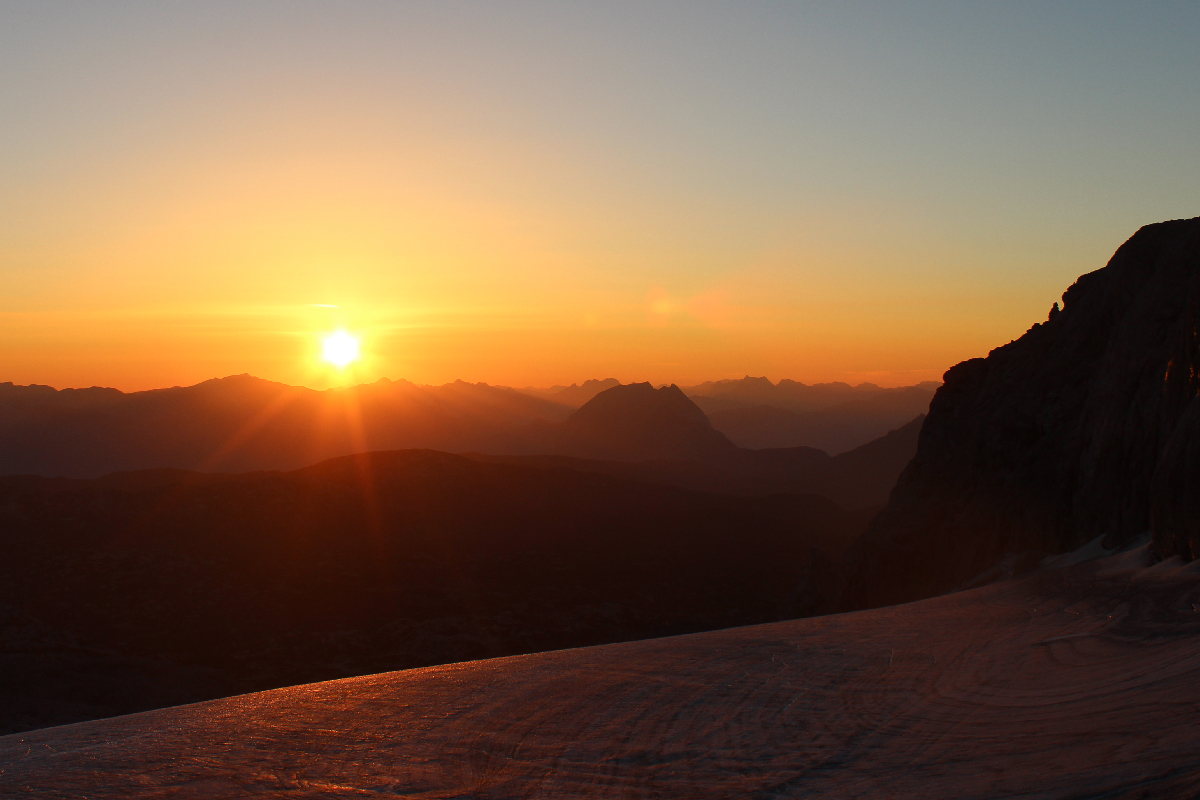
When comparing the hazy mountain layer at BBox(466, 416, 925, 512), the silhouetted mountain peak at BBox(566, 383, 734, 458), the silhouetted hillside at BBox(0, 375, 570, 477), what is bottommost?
the hazy mountain layer at BBox(466, 416, 925, 512)

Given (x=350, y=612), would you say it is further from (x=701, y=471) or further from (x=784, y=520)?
(x=701, y=471)

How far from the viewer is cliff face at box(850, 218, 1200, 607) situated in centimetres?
1540

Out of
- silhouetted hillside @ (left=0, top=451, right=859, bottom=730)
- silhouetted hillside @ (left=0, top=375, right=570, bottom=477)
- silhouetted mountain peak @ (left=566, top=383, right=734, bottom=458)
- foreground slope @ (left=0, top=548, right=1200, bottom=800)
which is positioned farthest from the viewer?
silhouetted mountain peak @ (left=566, top=383, right=734, bottom=458)

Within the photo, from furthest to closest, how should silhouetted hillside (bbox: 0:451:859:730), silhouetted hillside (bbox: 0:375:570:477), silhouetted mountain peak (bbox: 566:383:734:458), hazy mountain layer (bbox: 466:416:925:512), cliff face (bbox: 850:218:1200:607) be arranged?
silhouetted mountain peak (bbox: 566:383:734:458) < silhouetted hillside (bbox: 0:375:570:477) < hazy mountain layer (bbox: 466:416:925:512) < silhouetted hillside (bbox: 0:451:859:730) < cliff face (bbox: 850:218:1200:607)

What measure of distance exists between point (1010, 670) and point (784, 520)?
45.7 m

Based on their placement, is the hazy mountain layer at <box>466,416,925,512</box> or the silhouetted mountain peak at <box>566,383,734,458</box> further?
the silhouetted mountain peak at <box>566,383,734,458</box>

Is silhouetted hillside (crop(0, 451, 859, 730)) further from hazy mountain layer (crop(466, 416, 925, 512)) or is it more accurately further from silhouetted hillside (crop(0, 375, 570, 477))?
silhouetted hillside (crop(0, 375, 570, 477))

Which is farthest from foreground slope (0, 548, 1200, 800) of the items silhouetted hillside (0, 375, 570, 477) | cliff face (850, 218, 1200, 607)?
silhouetted hillside (0, 375, 570, 477)

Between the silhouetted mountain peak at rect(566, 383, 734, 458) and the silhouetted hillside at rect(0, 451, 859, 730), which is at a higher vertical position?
the silhouetted mountain peak at rect(566, 383, 734, 458)

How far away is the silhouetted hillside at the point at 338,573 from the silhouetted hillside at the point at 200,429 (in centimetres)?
6148

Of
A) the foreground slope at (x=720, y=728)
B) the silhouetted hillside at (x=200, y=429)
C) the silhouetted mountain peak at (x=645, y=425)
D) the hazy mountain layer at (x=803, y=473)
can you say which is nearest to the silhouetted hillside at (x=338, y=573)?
the foreground slope at (x=720, y=728)

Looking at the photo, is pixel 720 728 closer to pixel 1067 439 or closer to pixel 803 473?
pixel 1067 439

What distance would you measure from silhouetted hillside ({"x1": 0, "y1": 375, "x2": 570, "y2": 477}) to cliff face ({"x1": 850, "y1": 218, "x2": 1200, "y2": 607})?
95.4 m

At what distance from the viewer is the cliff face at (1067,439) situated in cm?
1540
